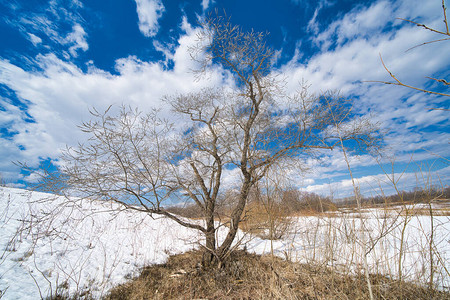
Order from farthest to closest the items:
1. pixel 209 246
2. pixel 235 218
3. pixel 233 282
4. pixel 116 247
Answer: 1. pixel 116 247
2. pixel 209 246
3. pixel 235 218
4. pixel 233 282

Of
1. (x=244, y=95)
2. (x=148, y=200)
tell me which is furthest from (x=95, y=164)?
(x=244, y=95)

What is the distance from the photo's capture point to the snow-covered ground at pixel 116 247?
3.20 m

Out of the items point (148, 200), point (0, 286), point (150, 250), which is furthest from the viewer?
point (150, 250)

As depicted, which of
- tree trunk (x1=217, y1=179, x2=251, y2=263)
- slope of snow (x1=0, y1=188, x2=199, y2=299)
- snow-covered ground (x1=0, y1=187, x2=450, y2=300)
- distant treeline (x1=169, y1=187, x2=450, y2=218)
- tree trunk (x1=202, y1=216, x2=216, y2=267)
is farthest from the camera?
tree trunk (x1=202, y1=216, x2=216, y2=267)

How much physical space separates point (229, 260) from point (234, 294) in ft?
6.47

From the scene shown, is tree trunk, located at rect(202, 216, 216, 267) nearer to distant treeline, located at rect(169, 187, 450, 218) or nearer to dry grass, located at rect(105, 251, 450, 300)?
dry grass, located at rect(105, 251, 450, 300)

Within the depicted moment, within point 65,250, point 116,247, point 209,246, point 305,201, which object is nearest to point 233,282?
point 209,246

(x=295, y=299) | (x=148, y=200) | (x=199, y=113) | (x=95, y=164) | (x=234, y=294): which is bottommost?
(x=234, y=294)

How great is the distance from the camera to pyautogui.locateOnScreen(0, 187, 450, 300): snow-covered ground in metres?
3.20

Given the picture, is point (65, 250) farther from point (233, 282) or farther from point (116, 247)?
point (233, 282)

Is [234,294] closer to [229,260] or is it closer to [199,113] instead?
[229,260]

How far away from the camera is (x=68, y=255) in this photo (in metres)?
5.38

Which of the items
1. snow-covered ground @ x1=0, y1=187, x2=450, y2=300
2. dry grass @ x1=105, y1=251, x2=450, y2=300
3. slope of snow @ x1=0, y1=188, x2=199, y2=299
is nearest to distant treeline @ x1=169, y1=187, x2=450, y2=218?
snow-covered ground @ x1=0, y1=187, x2=450, y2=300

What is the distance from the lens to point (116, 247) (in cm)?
691
